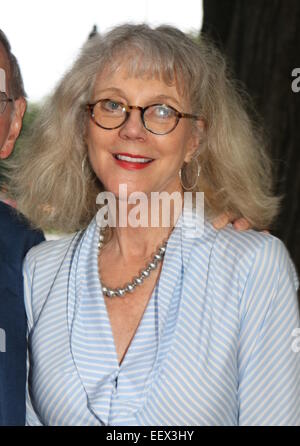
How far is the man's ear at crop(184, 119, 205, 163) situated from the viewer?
9.93ft

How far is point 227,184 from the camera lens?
120 inches

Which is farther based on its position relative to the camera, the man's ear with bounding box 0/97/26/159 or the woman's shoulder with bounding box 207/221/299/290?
the man's ear with bounding box 0/97/26/159

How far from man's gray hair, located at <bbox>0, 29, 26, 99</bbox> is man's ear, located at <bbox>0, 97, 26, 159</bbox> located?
0.03 meters

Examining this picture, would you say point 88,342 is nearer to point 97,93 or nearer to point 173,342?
point 173,342

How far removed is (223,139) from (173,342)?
2.63ft

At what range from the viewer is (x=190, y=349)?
269 centimetres

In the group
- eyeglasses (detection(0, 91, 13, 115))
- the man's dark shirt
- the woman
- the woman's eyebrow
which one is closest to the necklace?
the woman

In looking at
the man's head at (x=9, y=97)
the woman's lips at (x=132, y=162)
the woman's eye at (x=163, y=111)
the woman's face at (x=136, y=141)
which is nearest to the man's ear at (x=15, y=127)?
the man's head at (x=9, y=97)

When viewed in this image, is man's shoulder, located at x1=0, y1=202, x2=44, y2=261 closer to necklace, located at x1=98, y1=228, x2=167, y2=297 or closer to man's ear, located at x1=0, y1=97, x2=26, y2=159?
man's ear, located at x1=0, y1=97, x2=26, y2=159

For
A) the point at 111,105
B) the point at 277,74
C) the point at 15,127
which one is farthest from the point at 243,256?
the point at 277,74

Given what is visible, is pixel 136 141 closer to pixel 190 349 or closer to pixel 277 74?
pixel 190 349

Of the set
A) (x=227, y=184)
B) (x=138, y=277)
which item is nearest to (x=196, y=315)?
(x=138, y=277)

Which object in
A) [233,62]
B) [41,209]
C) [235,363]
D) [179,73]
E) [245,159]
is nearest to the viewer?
[235,363]

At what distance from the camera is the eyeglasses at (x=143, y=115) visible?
2.84 metres
